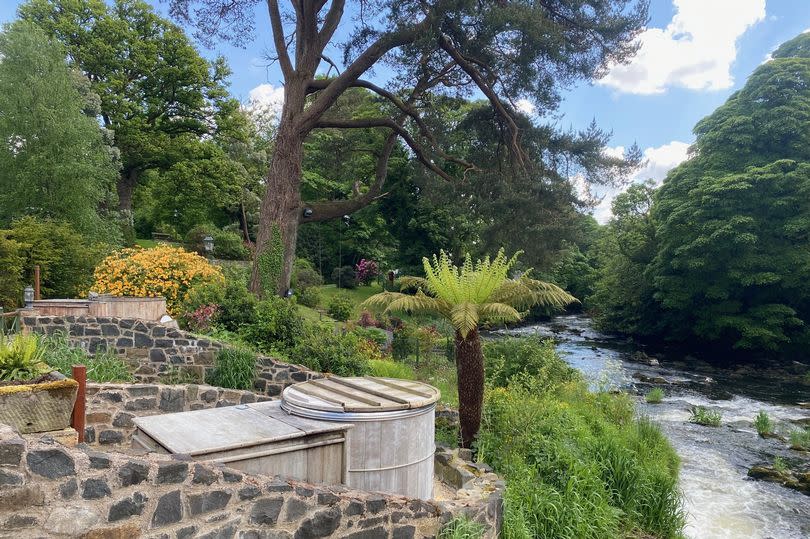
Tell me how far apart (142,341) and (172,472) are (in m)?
5.71

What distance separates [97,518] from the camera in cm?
320

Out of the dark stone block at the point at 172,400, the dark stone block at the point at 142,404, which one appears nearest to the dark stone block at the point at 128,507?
the dark stone block at the point at 142,404

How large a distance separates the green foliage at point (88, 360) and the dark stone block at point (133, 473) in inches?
160

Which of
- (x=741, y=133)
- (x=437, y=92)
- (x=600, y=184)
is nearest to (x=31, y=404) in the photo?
(x=600, y=184)

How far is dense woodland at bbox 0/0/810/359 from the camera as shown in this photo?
15.7 metres

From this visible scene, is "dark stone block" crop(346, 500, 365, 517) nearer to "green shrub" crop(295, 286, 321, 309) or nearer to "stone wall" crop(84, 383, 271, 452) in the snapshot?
"stone wall" crop(84, 383, 271, 452)

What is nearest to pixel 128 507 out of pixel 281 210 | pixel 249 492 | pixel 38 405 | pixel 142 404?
pixel 249 492

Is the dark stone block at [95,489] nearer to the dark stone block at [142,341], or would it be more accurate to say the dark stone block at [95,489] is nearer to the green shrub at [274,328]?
the dark stone block at [142,341]

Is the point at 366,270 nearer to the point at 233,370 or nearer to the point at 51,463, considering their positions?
the point at 233,370

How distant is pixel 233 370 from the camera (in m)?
8.62

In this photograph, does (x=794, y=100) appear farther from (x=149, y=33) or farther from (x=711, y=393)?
(x=149, y=33)

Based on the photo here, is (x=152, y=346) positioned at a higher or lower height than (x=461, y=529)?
higher

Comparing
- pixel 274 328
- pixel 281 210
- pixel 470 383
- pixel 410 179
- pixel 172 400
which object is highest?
pixel 410 179

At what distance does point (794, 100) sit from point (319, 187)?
24.1 metres
